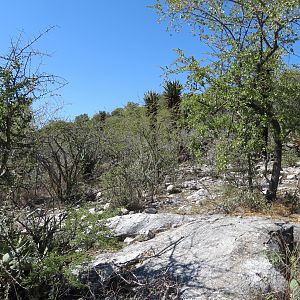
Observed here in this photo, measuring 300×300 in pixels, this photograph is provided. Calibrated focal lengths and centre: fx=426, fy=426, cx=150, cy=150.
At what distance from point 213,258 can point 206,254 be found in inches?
4.8

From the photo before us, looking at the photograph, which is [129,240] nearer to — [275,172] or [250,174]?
[250,174]

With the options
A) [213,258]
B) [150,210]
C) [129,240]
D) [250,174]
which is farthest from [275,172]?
[213,258]

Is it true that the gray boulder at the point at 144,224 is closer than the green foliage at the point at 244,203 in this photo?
Yes

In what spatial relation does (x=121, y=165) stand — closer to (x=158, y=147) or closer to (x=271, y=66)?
(x=158, y=147)

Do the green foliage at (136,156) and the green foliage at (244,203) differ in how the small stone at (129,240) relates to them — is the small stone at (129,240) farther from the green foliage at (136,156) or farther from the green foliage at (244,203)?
the green foliage at (136,156)

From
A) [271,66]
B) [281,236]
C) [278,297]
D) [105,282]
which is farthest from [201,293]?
[271,66]

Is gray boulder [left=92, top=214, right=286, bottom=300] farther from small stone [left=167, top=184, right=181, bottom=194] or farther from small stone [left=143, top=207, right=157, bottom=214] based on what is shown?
small stone [left=167, top=184, right=181, bottom=194]

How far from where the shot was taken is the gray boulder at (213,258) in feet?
12.7

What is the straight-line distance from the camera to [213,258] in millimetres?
4355

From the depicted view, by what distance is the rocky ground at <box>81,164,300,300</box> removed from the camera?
3.89 m

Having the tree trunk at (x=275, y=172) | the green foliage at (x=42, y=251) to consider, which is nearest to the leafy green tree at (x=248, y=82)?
the tree trunk at (x=275, y=172)

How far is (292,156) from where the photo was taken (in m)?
9.95

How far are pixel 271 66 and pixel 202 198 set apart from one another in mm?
2930

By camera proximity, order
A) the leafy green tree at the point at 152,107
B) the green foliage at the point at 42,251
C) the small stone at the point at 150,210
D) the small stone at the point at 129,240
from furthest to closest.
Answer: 1. the leafy green tree at the point at 152,107
2. the small stone at the point at 150,210
3. the small stone at the point at 129,240
4. the green foliage at the point at 42,251
